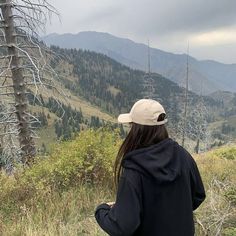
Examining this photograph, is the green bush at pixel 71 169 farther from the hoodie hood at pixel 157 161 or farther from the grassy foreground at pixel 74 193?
the hoodie hood at pixel 157 161

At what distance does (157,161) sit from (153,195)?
201mm

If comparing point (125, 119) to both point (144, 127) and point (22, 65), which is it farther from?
point (22, 65)

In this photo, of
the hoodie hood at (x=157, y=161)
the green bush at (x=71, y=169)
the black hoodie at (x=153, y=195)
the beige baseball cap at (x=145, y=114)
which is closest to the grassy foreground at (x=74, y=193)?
the green bush at (x=71, y=169)

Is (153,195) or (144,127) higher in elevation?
(144,127)

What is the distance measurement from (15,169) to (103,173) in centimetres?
171

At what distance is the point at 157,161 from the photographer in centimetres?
251

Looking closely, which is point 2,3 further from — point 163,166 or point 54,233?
point 163,166

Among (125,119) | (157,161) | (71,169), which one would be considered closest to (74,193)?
(71,169)

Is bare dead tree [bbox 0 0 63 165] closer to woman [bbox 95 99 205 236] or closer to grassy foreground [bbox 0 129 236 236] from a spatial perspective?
grassy foreground [bbox 0 129 236 236]

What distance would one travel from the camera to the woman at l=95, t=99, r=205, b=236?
2461mm

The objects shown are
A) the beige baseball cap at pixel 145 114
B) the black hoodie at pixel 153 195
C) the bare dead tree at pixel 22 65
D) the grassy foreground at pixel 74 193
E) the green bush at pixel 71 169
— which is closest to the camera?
the black hoodie at pixel 153 195

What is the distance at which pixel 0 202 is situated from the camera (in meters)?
6.28

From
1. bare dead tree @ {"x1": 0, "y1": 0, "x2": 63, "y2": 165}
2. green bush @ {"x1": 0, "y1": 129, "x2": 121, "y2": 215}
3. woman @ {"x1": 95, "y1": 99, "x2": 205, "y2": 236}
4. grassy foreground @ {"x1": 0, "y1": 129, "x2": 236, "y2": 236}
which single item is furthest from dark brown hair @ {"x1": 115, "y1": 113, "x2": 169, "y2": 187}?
bare dead tree @ {"x1": 0, "y1": 0, "x2": 63, "y2": 165}

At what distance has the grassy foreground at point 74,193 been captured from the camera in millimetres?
4977
